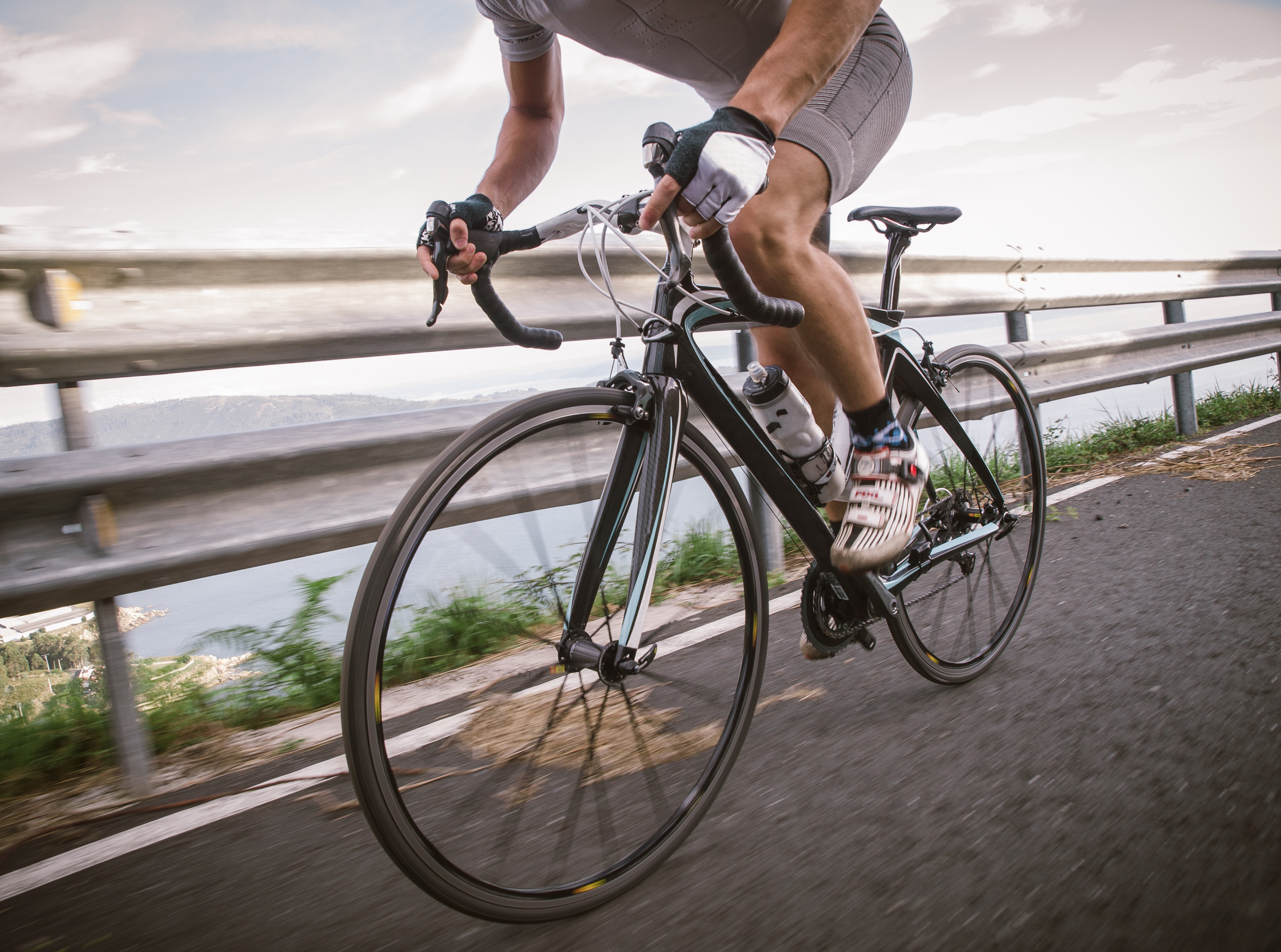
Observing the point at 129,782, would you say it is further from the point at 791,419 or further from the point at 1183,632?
the point at 1183,632

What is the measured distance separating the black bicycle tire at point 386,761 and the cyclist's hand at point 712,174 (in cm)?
35

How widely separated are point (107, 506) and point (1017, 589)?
2.49 m

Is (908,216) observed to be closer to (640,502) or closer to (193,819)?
(640,502)

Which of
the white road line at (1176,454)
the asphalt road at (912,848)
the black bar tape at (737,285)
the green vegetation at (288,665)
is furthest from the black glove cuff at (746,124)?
the white road line at (1176,454)

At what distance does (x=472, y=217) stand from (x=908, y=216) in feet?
4.26

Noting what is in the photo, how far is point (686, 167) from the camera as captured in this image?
110 centimetres

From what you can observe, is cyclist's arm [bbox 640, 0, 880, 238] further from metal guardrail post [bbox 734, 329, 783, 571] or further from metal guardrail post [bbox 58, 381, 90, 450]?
metal guardrail post [bbox 734, 329, 783, 571]

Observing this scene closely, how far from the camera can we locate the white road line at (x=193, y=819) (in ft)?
4.78

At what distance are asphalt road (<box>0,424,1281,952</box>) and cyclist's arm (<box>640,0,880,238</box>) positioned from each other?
3.67ft

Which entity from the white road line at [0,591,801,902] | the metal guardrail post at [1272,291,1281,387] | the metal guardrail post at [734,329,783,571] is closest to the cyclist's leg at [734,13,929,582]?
the white road line at [0,591,801,902]

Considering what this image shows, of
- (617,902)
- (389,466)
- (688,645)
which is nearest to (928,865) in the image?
(617,902)

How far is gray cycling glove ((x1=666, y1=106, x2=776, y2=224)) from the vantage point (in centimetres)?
109

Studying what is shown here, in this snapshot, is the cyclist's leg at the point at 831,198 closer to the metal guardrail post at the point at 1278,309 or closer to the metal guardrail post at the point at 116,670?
the metal guardrail post at the point at 116,670

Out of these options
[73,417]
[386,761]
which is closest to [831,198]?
[386,761]
